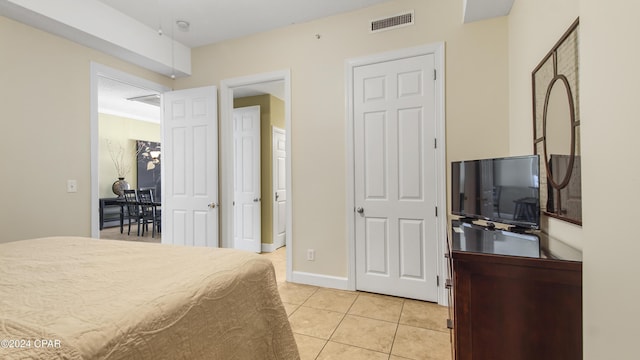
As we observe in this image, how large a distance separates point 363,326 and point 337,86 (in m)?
2.28

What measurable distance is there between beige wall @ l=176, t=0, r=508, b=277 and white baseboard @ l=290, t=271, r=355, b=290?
4cm

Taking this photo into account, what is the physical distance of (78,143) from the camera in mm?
2727

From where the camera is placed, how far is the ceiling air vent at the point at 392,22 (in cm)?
268

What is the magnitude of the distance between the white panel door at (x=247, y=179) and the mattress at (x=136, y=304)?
2919mm

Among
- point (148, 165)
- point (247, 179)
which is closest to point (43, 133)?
point (247, 179)

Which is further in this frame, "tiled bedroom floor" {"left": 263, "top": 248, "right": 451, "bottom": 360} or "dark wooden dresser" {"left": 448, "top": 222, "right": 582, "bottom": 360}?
"tiled bedroom floor" {"left": 263, "top": 248, "right": 451, "bottom": 360}

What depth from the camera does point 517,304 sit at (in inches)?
42.5

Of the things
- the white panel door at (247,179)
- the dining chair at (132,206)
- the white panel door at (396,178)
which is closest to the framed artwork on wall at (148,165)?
the dining chair at (132,206)

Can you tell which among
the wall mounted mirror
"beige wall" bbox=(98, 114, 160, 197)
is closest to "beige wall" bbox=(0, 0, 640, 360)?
the wall mounted mirror

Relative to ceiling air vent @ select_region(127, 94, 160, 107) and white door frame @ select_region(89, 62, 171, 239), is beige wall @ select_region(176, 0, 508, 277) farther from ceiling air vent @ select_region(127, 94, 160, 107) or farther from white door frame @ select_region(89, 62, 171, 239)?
ceiling air vent @ select_region(127, 94, 160, 107)

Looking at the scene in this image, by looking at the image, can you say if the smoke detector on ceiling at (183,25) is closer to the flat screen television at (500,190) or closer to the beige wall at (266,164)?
the beige wall at (266,164)

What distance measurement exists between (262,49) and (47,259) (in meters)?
2.78

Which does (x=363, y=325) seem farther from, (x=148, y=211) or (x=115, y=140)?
(x=115, y=140)

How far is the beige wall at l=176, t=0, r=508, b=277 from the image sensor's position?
2.47m
